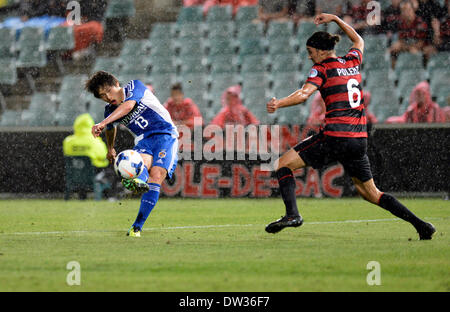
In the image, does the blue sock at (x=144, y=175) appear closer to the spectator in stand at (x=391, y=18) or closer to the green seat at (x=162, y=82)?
the spectator in stand at (x=391, y=18)

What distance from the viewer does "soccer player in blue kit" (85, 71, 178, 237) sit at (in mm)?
9203

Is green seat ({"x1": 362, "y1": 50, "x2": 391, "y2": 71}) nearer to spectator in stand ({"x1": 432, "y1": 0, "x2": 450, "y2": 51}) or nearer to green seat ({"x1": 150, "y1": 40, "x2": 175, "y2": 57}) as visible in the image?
spectator in stand ({"x1": 432, "y1": 0, "x2": 450, "y2": 51})

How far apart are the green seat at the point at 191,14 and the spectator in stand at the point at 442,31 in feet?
18.5

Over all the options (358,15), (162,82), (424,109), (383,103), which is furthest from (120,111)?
(162,82)

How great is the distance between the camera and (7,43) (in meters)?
22.2

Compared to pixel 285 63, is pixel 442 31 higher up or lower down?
higher up

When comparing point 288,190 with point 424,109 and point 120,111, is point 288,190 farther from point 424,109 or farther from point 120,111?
point 424,109

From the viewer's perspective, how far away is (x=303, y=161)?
8898 mm

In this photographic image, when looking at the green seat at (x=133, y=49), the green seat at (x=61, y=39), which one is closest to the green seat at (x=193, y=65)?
the green seat at (x=133, y=49)

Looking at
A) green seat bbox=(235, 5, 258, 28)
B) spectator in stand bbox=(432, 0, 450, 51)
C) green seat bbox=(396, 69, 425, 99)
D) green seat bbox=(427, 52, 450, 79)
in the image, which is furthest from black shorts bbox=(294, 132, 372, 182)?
green seat bbox=(235, 5, 258, 28)

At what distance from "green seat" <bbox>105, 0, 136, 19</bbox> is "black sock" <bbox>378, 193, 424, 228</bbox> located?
13799 mm

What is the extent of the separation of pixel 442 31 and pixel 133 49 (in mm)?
7282

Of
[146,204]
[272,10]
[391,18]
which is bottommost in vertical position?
[146,204]

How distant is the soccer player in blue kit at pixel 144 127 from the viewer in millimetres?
9203
